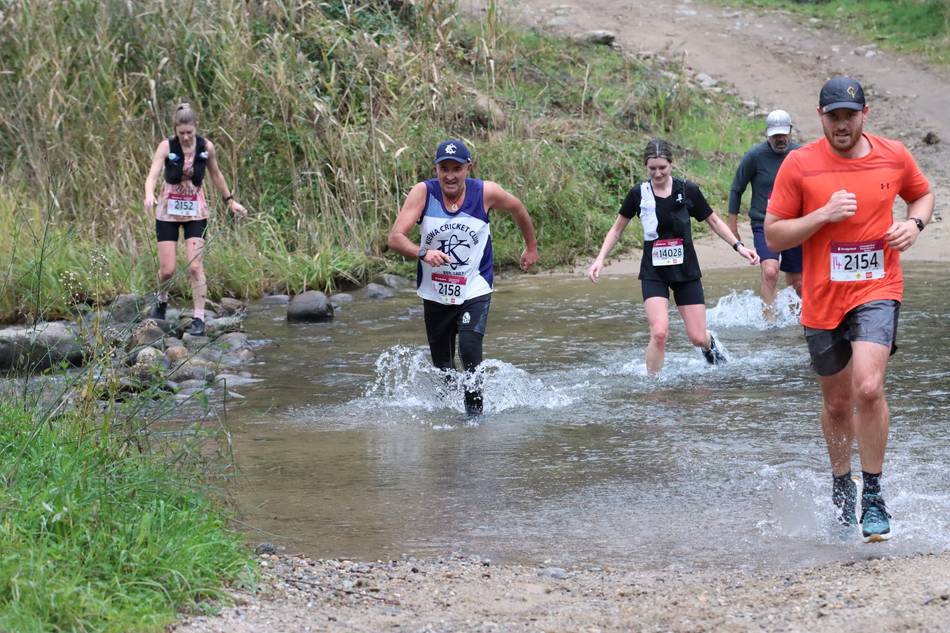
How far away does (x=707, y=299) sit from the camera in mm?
Result: 12781

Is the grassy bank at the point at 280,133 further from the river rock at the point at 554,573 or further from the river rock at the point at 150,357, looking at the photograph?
the river rock at the point at 554,573

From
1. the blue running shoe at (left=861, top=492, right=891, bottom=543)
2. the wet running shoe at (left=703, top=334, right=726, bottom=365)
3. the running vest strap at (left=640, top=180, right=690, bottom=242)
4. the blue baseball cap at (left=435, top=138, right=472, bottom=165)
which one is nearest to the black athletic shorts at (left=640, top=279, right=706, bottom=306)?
the running vest strap at (left=640, top=180, right=690, bottom=242)

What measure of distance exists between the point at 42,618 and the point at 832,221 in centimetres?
322

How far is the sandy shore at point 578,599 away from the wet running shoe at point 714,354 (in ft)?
15.0

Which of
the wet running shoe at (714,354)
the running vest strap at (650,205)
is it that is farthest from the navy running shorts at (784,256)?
the running vest strap at (650,205)

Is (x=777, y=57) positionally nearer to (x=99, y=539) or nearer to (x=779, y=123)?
(x=779, y=123)

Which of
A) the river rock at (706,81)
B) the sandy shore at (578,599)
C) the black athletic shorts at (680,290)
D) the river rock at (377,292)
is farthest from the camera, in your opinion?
the river rock at (706,81)

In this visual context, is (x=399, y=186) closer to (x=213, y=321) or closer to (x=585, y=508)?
(x=213, y=321)

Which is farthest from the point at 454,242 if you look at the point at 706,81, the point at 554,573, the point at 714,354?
the point at 706,81

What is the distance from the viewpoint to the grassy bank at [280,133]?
13.7 meters

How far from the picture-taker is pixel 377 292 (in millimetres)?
13617

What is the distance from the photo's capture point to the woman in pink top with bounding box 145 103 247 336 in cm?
1095

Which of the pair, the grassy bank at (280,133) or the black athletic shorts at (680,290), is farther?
the grassy bank at (280,133)

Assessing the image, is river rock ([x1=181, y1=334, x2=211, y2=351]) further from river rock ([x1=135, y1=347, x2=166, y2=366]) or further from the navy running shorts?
the navy running shorts
